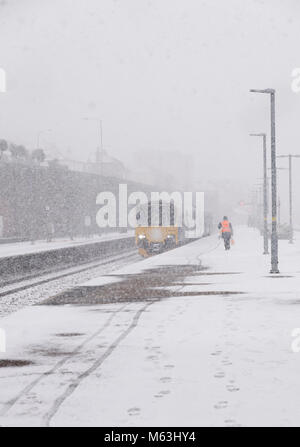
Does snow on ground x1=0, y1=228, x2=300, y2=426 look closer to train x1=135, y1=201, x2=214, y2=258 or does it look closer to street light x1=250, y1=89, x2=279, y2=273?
street light x1=250, y1=89, x2=279, y2=273

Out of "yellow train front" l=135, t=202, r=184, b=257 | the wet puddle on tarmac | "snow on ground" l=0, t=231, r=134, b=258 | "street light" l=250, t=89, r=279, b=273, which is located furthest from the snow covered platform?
"street light" l=250, t=89, r=279, b=273

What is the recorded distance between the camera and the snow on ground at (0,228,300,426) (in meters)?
6.39

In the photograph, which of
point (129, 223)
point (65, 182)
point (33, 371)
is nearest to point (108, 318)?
point (33, 371)

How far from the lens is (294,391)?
714cm

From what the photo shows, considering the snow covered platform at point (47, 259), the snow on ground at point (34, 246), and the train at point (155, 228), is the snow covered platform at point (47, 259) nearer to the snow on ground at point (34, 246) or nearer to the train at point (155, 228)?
the snow on ground at point (34, 246)

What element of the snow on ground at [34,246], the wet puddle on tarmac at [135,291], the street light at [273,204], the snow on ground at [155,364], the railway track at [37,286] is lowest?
the snow on ground at [34,246]

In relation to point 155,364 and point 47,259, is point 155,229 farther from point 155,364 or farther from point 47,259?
point 155,364

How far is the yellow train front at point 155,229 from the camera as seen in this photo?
43.9m

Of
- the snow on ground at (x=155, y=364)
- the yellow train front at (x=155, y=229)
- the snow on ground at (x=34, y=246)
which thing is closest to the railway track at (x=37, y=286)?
the snow on ground at (x=155, y=364)

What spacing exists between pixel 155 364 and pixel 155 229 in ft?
117

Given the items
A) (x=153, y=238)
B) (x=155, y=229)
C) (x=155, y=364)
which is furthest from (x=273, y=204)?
(x=155, y=229)

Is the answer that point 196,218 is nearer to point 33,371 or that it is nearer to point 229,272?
point 229,272

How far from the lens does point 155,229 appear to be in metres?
44.2

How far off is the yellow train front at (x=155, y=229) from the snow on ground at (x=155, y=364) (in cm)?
2853
